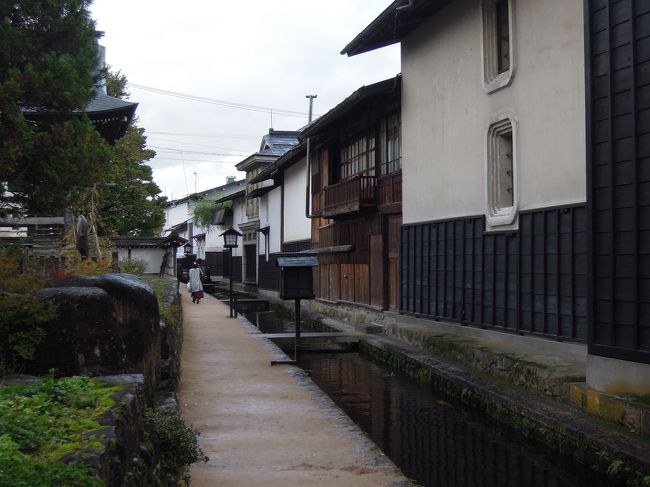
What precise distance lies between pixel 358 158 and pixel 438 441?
12.7 m

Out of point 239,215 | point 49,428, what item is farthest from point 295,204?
point 49,428

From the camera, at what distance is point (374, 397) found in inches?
399

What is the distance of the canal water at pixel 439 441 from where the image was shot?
249 inches

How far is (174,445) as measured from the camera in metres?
4.92

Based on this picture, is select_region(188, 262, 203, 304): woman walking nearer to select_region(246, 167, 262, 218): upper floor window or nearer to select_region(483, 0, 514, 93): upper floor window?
select_region(246, 167, 262, 218): upper floor window

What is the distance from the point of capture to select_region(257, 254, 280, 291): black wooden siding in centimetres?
3170

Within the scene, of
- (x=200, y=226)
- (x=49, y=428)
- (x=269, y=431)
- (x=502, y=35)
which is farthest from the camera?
(x=200, y=226)

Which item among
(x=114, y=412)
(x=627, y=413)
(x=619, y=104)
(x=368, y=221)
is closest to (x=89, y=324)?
(x=114, y=412)

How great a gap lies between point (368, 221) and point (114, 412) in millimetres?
15184

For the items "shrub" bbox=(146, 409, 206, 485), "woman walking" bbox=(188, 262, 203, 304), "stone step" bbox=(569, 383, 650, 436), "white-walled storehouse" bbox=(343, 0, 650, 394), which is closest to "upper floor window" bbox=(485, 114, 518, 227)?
"white-walled storehouse" bbox=(343, 0, 650, 394)

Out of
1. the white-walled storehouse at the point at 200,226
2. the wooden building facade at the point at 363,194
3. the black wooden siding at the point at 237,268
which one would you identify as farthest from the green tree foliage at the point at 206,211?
the wooden building facade at the point at 363,194

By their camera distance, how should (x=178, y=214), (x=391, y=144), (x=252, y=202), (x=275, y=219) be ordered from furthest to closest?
(x=178, y=214) < (x=252, y=202) < (x=275, y=219) < (x=391, y=144)

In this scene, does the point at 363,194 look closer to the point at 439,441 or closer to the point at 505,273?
the point at 505,273

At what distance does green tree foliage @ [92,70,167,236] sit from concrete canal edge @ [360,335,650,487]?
23.3 meters
